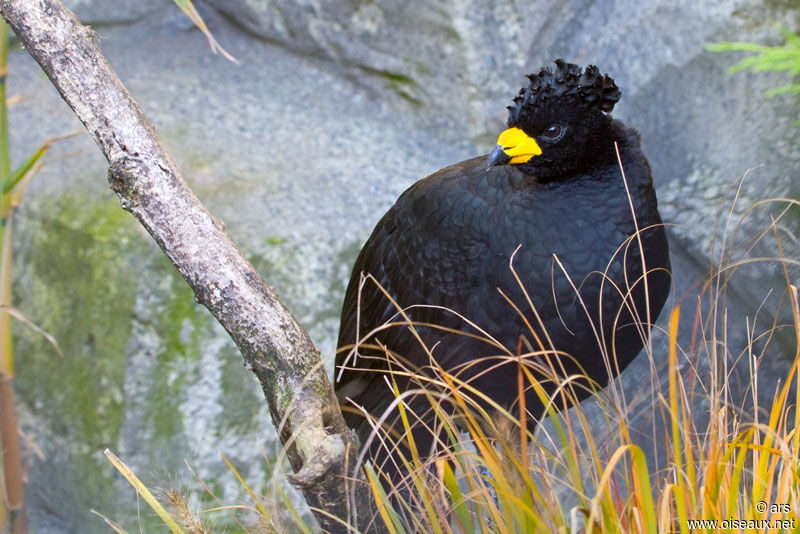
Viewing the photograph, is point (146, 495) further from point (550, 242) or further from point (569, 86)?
point (569, 86)

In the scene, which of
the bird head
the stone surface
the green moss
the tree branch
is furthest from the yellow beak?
the green moss

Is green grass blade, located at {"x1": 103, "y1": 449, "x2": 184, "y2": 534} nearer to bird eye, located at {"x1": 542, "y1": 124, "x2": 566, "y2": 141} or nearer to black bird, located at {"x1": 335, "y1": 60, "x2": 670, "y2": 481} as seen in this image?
black bird, located at {"x1": 335, "y1": 60, "x2": 670, "y2": 481}

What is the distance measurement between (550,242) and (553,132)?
0.19 meters

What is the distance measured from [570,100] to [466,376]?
1.74 ft

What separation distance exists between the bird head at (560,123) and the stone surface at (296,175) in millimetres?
658

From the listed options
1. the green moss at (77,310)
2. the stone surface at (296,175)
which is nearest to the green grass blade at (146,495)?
the stone surface at (296,175)

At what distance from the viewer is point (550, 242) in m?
1.39

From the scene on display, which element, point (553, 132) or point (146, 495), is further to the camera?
point (553, 132)

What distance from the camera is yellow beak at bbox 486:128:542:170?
1376mm

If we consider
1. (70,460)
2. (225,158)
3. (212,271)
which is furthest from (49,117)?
(212,271)

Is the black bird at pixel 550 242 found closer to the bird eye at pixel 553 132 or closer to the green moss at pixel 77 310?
the bird eye at pixel 553 132

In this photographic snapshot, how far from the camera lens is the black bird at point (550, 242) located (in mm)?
1352

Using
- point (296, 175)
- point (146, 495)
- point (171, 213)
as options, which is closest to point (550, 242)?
point (171, 213)

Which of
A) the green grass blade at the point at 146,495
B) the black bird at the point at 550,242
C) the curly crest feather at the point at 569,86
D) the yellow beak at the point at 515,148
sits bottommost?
the green grass blade at the point at 146,495
